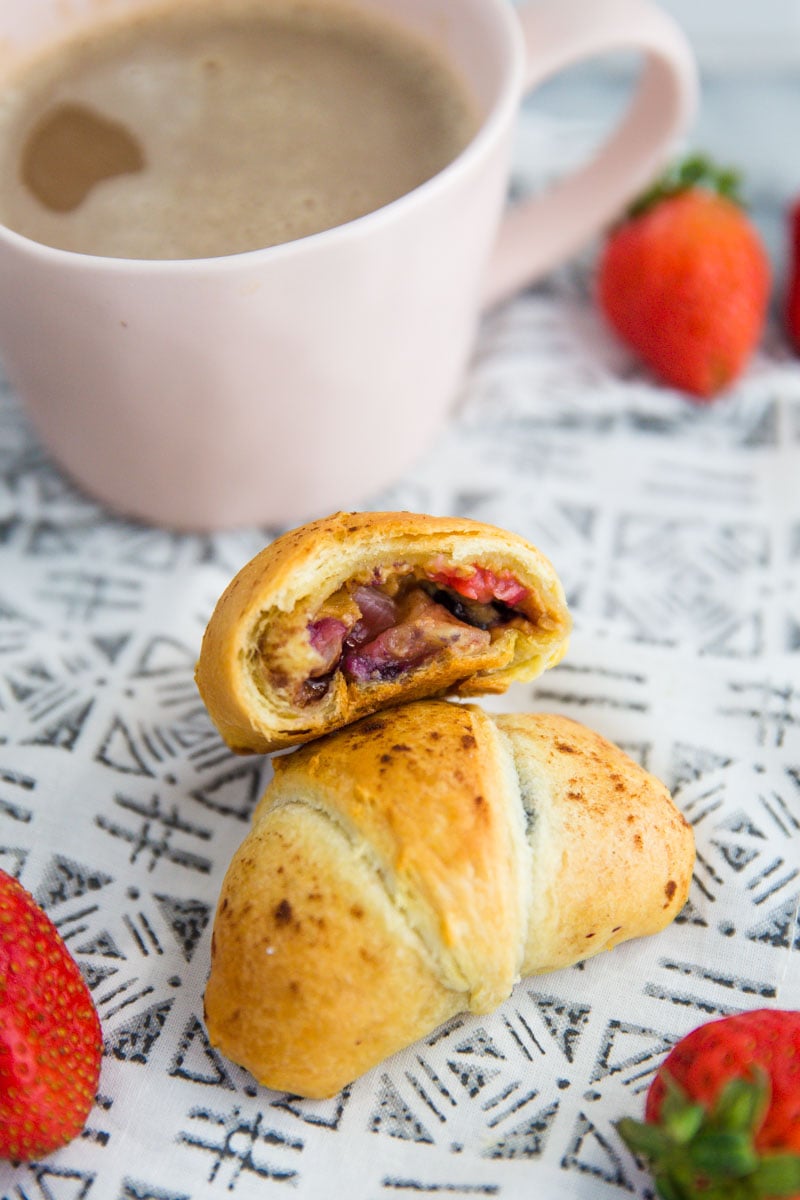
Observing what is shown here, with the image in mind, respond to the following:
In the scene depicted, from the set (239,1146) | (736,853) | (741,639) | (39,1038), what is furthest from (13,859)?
(741,639)

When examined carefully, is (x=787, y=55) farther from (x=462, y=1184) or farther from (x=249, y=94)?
(x=462, y=1184)

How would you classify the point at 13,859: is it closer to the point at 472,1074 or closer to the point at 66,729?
the point at 66,729

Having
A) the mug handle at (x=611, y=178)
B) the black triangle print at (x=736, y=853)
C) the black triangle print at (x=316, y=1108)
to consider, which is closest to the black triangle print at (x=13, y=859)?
the black triangle print at (x=316, y=1108)

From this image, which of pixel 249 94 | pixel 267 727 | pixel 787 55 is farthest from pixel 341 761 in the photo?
pixel 787 55

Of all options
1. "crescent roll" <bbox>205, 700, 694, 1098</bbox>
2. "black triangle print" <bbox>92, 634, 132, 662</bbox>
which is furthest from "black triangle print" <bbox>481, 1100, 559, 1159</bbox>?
"black triangle print" <bbox>92, 634, 132, 662</bbox>

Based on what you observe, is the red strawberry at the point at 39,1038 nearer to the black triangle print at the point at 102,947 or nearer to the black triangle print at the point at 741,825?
the black triangle print at the point at 102,947

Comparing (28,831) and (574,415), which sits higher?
(574,415)

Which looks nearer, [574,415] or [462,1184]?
[462,1184]
